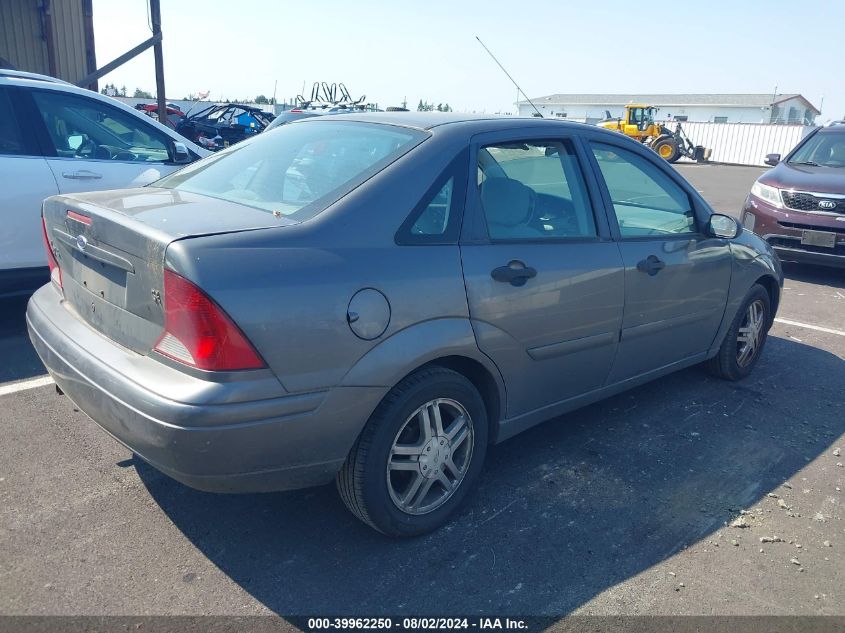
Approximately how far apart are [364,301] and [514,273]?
80cm

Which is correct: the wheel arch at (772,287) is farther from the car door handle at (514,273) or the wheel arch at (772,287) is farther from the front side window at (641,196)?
the car door handle at (514,273)

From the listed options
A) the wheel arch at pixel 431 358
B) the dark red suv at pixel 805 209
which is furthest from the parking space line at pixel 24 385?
the dark red suv at pixel 805 209

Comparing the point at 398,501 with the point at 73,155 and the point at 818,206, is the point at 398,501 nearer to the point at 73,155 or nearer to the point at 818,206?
the point at 73,155

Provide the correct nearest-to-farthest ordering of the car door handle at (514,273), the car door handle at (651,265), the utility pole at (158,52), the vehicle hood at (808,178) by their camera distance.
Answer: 1. the car door handle at (514,273)
2. the car door handle at (651,265)
3. the vehicle hood at (808,178)
4. the utility pole at (158,52)

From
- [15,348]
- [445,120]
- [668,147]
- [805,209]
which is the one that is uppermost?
[445,120]

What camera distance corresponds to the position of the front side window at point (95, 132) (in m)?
5.28

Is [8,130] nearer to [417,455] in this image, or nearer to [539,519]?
[417,455]

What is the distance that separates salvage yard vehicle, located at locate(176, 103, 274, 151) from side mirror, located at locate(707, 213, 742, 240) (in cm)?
1827

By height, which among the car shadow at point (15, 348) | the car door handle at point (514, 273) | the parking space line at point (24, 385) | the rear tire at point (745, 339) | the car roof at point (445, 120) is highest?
the car roof at point (445, 120)

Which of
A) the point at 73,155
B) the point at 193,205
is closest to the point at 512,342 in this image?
the point at 193,205

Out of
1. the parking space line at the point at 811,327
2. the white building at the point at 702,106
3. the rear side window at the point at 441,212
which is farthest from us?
the white building at the point at 702,106

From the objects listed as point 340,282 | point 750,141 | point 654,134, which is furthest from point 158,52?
point 750,141

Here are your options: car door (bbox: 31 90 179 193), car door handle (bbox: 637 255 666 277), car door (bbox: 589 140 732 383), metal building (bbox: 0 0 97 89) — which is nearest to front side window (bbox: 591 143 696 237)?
car door (bbox: 589 140 732 383)

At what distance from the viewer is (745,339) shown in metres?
Result: 4.86
